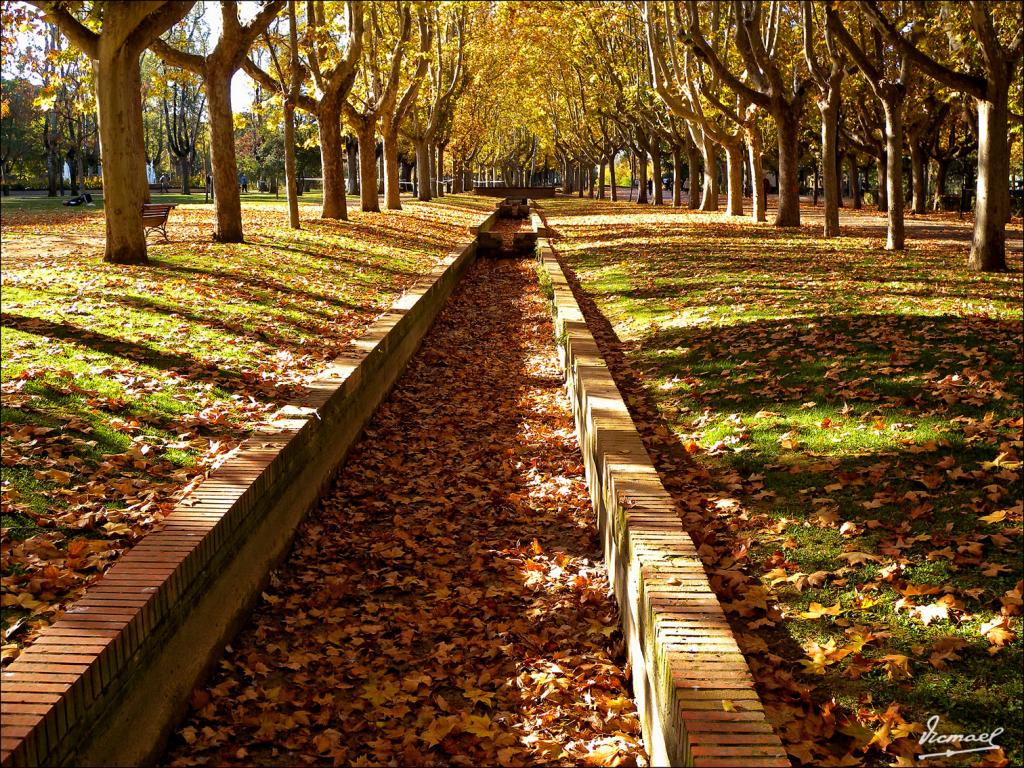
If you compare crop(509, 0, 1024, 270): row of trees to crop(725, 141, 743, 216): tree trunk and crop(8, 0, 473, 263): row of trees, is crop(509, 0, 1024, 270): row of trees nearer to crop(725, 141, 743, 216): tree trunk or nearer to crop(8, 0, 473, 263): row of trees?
crop(725, 141, 743, 216): tree trunk

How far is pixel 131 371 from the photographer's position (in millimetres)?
8086

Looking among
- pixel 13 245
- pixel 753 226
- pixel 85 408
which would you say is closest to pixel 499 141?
pixel 753 226

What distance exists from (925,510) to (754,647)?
1750mm

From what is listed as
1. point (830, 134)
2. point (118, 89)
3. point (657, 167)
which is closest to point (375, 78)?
point (830, 134)

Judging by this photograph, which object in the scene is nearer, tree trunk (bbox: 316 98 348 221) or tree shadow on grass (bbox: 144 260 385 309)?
tree shadow on grass (bbox: 144 260 385 309)

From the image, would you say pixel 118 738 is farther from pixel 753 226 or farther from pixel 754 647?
pixel 753 226

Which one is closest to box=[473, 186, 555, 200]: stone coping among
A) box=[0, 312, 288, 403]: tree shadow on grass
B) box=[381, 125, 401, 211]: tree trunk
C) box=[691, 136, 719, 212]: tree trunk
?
box=[691, 136, 719, 212]: tree trunk

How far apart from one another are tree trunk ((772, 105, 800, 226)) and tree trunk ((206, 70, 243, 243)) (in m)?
13.4

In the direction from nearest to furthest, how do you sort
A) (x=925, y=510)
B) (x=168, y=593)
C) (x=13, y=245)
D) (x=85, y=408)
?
(x=168, y=593), (x=925, y=510), (x=85, y=408), (x=13, y=245)

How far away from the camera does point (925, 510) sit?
5.48 meters

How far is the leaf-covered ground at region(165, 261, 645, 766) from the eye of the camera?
4.05m

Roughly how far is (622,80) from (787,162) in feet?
53.3

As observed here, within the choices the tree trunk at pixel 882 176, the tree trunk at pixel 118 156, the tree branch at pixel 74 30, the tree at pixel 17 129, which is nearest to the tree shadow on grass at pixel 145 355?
the tree trunk at pixel 118 156

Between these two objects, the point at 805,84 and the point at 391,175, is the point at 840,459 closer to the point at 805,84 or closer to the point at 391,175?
the point at 805,84
